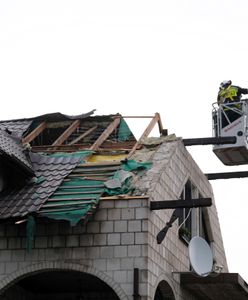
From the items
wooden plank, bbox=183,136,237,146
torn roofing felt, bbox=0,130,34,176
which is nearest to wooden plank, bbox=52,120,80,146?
torn roofing felt, bbox=0,130,34,176

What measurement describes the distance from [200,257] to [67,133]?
21.7 feet

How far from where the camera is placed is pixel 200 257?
18.9m

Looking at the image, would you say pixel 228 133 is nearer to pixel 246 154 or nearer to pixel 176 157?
pixel 246 154

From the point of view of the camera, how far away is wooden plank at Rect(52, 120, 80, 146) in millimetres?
22781

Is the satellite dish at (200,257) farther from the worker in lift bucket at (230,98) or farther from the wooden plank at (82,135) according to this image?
the wooden plank at (82,135)

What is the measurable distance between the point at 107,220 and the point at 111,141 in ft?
17.1

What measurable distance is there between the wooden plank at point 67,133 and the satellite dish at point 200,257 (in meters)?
5.70

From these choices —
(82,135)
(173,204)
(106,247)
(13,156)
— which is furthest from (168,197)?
(82,135)

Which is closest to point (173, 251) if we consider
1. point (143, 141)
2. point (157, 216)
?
point (157, 216)

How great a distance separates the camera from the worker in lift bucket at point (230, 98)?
2334 centimetres

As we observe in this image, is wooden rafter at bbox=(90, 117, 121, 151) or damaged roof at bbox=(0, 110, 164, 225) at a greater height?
wooden rafter at bbox=(90, 117, 121, 151)

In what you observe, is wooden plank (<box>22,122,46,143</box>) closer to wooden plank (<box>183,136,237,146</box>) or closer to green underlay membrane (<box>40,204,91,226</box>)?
wooden plank (<box>183,136,237,146</box>)

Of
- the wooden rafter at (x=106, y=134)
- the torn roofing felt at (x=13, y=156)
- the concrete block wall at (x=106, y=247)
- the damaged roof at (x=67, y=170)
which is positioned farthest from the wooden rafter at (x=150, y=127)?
the torn roofing felt at (x=13, y=156)

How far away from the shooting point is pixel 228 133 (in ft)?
76.5
